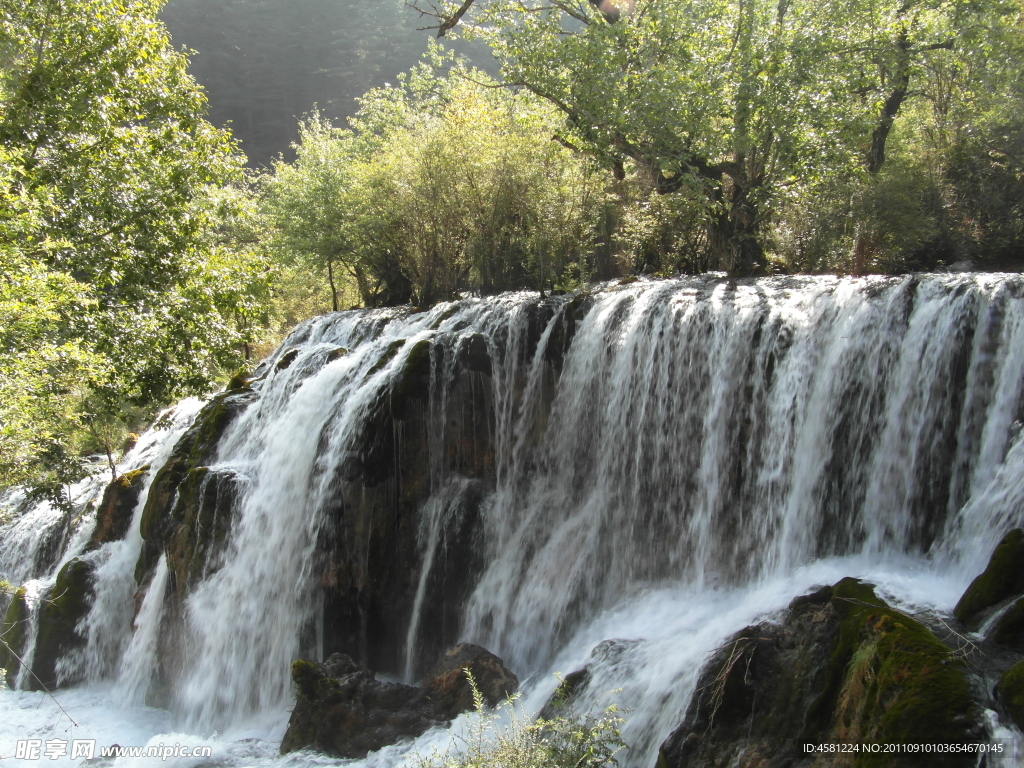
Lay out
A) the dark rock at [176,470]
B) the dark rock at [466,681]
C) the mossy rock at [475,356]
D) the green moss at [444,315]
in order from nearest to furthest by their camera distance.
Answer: the dark rock at [466,681] < the mossy rock at [475,356] < the dark rock at [176,470] < the green moss at [444,315]

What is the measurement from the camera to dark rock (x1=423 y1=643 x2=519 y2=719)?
763cm

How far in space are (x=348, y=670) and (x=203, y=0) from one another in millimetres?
73206

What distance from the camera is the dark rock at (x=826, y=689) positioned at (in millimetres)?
4098

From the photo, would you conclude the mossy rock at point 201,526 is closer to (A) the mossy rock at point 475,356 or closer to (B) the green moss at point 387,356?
(B) the green moss at point 387,356

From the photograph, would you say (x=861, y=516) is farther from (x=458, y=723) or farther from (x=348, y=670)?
(x=348, y=670)

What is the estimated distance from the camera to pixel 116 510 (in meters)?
13.7

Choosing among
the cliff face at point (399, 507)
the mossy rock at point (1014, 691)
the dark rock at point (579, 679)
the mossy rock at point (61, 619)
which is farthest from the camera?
the mossy rock at point (61, 619)

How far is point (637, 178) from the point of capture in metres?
16.1

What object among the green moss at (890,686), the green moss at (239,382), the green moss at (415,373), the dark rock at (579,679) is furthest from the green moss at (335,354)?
the green moss at (890,686)

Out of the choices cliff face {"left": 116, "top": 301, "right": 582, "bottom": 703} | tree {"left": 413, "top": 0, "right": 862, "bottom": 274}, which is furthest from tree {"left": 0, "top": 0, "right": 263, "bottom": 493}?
Answer: tree {"left": 413, "top": 0, "right": 862, "bottom": 274}

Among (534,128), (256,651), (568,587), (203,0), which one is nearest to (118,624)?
(256,651)

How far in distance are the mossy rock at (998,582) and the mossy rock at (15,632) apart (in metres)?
13.9

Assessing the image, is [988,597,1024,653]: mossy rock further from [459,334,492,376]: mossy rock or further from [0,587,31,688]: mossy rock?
[0,587,31,688]: mossy rock

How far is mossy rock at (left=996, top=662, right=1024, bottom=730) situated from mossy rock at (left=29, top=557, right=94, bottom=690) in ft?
42.9
